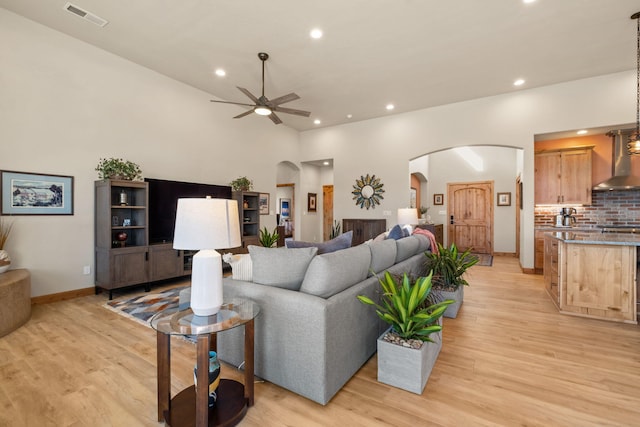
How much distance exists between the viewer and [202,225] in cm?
151

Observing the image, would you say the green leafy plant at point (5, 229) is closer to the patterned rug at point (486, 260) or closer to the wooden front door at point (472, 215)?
the patterned rug at point (486, 260)

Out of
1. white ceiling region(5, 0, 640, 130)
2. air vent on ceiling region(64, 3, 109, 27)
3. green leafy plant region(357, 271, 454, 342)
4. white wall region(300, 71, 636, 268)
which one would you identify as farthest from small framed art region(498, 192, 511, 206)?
air vent on ceiling region(64, 3, 109, 27)

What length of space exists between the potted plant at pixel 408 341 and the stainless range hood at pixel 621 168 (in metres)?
5.42

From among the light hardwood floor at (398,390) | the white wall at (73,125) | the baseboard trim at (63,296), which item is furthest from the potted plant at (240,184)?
the light hardwood floor at (398,390)

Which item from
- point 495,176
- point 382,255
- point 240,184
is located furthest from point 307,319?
point 495,176

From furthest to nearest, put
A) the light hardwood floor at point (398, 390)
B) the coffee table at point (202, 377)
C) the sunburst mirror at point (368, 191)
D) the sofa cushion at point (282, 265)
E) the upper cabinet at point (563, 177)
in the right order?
the sunburst mirror at point (368, 191) < the upper cabinet at point (563, 177) < the sofa cushion at point (282, 265) < the light hardwood floor at point (398, 390) < the coffee table at point (202, 377)

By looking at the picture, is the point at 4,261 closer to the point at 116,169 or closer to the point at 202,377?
the point at 116,169

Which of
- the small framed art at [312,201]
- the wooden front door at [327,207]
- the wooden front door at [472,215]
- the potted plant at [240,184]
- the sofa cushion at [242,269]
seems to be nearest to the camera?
the sofa cushion at [242,269]

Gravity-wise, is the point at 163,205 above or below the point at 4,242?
above

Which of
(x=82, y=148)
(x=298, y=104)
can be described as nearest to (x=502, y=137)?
(x=298, y=104)

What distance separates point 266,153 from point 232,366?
555 centimetres

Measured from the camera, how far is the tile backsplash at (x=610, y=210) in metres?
5.18

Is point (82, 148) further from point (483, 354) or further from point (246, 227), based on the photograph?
point (483, 354)

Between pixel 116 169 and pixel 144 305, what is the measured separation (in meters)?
1.93
